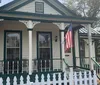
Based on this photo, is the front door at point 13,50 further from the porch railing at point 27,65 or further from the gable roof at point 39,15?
the gable roof at point 39,15

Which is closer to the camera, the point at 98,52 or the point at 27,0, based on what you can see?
the point at 27,0

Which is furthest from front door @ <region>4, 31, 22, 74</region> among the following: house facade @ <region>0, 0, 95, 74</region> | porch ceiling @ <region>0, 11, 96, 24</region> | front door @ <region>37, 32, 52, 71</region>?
porch ceiling @ <region>0, 11, 96, 24</region>

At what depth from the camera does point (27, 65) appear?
37.6 ft

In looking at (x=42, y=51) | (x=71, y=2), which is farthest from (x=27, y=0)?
(x=71, y=2)

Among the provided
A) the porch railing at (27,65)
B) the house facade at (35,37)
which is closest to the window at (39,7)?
the house facade at (35,37)

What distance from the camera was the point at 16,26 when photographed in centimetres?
1195

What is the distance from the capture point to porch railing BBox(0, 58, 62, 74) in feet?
35.5

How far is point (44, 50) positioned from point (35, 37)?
111cm

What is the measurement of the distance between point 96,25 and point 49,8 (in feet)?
65.4

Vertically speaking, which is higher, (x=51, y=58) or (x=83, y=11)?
(x=83, y=11)

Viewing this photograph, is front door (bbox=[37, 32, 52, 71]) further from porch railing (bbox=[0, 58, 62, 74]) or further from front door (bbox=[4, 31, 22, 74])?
front door (bbox=[4, 31, 22, 74])

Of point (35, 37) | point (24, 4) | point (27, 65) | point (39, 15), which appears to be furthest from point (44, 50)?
point (24, 4)

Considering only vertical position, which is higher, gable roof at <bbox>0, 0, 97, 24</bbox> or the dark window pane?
gable roof at <bbox>0, 0, 97, 24</bbox>

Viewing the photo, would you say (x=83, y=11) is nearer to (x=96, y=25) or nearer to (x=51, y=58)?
(x=96, y=25)
